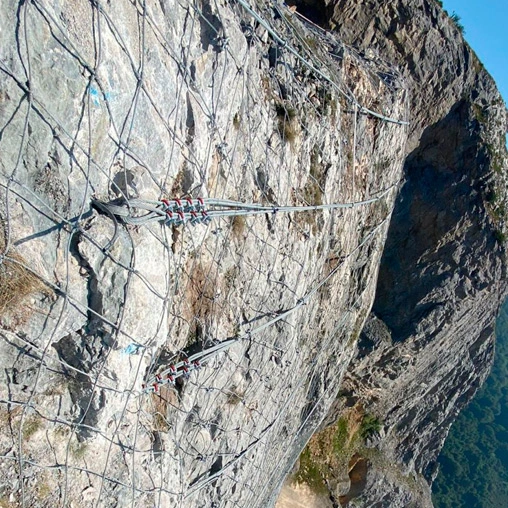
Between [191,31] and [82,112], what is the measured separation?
1506 mm

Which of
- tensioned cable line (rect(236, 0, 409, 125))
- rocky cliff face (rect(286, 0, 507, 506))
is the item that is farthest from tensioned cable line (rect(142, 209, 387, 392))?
rocky cliff face (rect(286, 0, 507, 506))

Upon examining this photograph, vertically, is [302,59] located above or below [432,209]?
below

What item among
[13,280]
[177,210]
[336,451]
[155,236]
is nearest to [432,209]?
[336,451]

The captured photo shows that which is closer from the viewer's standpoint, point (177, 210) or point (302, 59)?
point (177, 210)

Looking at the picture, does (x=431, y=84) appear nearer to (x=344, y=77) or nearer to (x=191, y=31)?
(x=344, y=77)

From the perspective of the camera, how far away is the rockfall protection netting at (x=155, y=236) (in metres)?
2.97

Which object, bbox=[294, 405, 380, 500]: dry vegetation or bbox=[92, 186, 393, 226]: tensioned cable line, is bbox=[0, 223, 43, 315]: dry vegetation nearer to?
bbox=[92, 186, 393, 226]: tensioned cable line

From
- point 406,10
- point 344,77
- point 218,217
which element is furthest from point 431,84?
point 218,217

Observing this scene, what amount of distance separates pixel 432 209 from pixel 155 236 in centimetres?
1055

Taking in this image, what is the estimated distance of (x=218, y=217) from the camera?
A: 4.61m

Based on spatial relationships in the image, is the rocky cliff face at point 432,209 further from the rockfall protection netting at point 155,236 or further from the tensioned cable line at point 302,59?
the rockfall protection netting at point 155,236

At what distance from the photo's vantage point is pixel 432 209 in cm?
1261

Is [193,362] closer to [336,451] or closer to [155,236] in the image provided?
[155,236]

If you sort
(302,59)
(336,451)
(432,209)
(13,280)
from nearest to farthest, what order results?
(13,280), (302,59), (432,209), (336,451)
